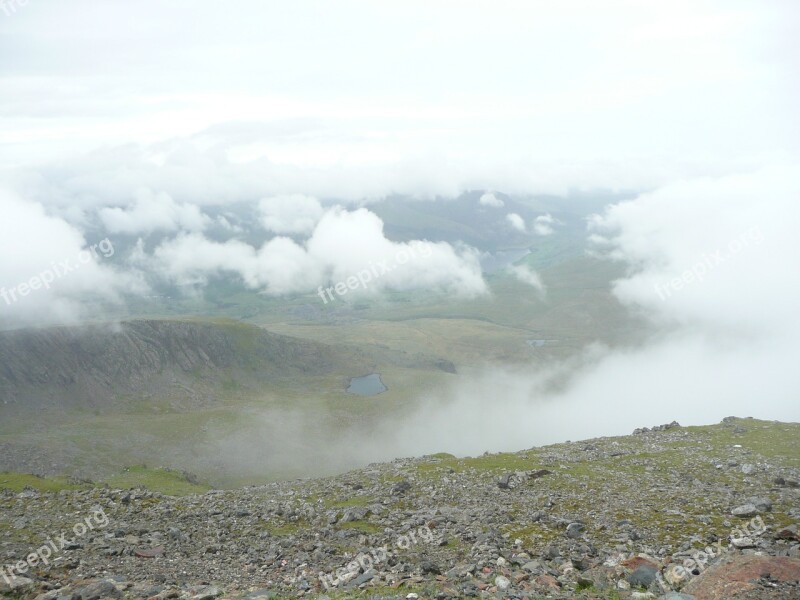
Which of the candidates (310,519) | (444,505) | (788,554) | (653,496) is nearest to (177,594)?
(310,519)

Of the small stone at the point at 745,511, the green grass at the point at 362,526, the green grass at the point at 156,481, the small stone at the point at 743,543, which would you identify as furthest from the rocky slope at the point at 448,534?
the green grass at the point at 156,481

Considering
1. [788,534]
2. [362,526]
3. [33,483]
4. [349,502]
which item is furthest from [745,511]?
[33,483]

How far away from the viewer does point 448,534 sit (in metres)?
28.9

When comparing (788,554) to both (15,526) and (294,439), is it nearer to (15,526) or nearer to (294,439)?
(15,526)

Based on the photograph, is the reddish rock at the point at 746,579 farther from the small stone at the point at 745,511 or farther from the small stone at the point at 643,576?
the small stone at the point at 745,511

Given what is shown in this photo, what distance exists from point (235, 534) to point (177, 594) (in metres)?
11.6

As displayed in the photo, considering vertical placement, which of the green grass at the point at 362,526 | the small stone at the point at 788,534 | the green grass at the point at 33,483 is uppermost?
the small stone at the point at 788,534

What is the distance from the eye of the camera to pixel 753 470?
40125 mm
